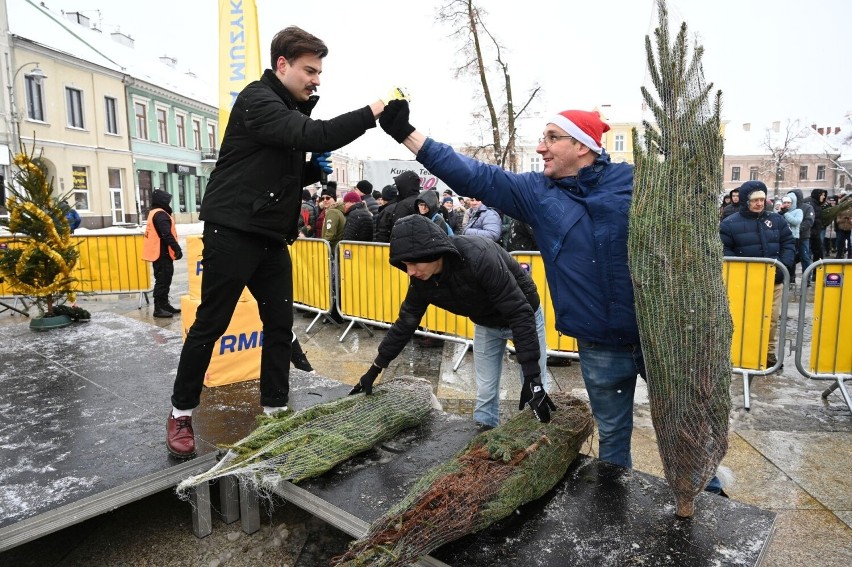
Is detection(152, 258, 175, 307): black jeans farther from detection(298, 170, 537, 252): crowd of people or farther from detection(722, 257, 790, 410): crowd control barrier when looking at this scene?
detection(722, 257, 790, 410): crowd control barrier

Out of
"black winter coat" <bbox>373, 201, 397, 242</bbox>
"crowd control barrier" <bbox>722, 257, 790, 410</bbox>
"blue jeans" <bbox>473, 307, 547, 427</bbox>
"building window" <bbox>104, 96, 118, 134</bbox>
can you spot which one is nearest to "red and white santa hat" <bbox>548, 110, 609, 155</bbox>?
"blue jeans" <bbox>473, 307, 547, 427</bbox>

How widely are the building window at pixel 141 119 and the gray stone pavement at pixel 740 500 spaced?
114ft

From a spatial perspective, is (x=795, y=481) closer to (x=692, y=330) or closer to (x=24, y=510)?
(x=692, y=330)

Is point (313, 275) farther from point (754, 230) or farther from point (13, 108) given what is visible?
point (13, 108)

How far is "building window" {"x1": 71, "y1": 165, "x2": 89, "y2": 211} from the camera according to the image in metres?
29.3

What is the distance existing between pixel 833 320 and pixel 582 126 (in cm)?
386

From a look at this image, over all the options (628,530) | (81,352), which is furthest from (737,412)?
(81,352)

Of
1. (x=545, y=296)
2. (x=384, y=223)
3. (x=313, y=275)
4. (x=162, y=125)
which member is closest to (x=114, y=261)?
(x=313, y=275)

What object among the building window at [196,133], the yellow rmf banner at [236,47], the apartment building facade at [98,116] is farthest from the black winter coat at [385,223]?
the building window at [196,133]

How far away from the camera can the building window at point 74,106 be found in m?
29.1

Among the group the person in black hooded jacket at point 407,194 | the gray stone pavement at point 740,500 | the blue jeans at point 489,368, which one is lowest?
the gray stone pavement at point 740,500

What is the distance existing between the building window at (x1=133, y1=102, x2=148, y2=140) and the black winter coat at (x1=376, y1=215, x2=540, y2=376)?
36131 millimetres

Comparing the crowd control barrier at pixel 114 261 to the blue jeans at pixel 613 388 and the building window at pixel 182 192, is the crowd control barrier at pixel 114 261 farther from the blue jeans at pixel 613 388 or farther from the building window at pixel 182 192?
the building window at pixel 182 192

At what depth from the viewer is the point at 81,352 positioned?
5.18 metres
